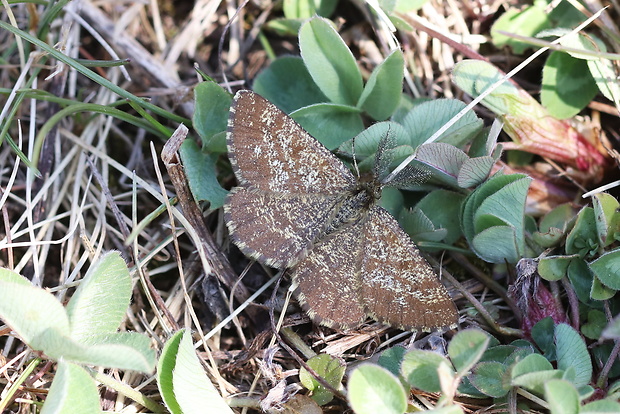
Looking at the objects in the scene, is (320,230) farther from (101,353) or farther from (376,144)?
(101,353)

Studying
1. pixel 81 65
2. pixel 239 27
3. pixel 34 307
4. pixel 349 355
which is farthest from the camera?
pixel 239 27

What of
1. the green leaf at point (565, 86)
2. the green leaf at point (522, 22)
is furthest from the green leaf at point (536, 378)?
the green leaf at point (522, 22)

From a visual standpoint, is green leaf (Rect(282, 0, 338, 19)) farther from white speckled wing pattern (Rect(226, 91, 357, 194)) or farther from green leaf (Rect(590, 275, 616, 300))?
green leaf (Rect(590, 275, 616, 300))

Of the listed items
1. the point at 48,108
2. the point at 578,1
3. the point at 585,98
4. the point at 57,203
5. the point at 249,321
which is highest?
the point at 578,1

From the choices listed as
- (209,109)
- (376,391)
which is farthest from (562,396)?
(209,109)

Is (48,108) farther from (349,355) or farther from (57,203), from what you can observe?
(349,355)

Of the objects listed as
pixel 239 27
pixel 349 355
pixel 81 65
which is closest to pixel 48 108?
pixel 81 65

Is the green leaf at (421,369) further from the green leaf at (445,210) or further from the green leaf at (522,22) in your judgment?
the green leaf at (522,22)

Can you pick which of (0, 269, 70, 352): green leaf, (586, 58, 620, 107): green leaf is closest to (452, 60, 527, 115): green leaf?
(586, 58, 620, 107): green leaf
